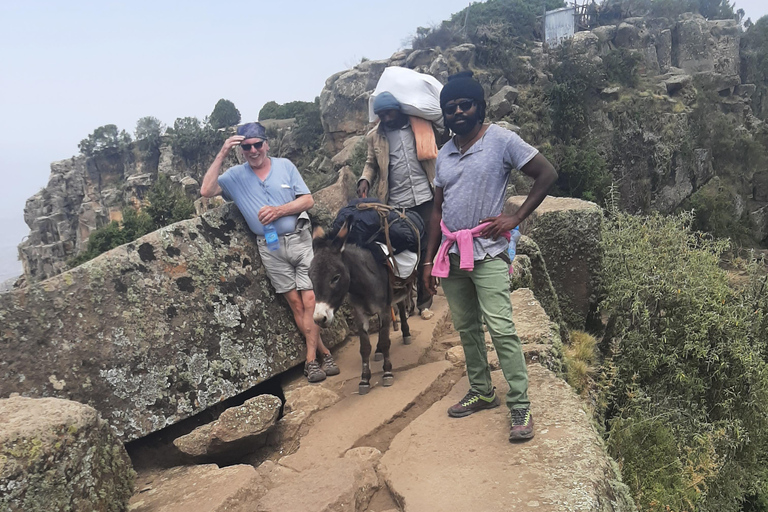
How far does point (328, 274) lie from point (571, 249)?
3958 millimetres

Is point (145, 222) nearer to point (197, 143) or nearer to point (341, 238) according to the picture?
point (197, 143)

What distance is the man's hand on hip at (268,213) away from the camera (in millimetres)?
4758

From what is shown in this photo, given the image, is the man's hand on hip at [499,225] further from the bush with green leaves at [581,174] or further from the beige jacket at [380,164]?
the bush with green leaves at [581,174]

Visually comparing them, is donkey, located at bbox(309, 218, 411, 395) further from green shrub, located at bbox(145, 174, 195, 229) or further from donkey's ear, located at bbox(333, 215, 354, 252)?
green shrub, located at bbox(145, 174, 195, 229)

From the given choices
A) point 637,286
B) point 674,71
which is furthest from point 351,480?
point 674,71

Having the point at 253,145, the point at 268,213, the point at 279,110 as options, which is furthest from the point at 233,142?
the point at 279,110

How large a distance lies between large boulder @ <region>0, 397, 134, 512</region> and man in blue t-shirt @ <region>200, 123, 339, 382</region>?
2.07 m

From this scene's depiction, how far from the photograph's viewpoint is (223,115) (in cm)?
4669

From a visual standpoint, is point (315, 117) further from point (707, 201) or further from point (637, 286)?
point (637, 286)

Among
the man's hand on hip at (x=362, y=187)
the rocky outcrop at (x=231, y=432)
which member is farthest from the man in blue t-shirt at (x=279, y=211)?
the rocky outcrop at (x=231, y=432)

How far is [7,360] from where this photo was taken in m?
3.61

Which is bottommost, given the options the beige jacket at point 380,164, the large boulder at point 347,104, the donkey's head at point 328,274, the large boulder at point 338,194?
the donkey's head at point 328,274

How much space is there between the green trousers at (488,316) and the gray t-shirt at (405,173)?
1.90m

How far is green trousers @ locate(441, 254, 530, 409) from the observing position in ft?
10.1
